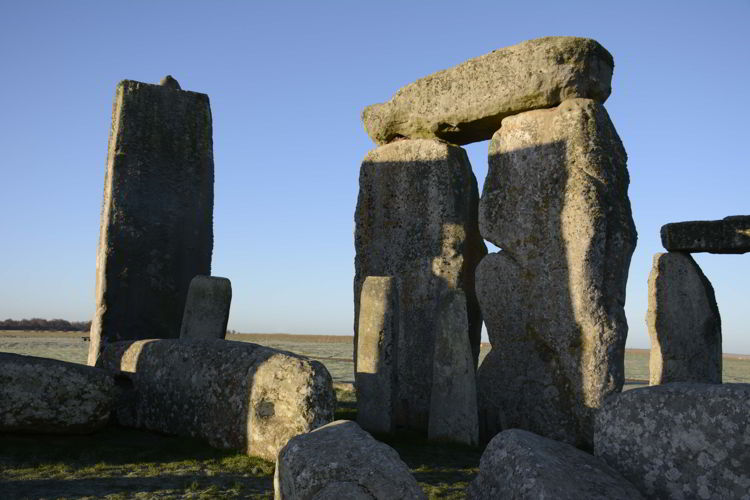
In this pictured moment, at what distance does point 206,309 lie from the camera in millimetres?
8766

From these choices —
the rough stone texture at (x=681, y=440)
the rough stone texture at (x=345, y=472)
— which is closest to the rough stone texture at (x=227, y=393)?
the rough stone texture at (x=345, y=472)

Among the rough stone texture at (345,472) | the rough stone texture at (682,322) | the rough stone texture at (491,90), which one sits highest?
the rough stone texture at (491,90)

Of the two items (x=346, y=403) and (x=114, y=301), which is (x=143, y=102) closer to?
(x=114, y=301)

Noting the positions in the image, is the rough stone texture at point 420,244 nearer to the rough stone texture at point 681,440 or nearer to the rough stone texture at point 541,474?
the rough stone texture at point 541,474

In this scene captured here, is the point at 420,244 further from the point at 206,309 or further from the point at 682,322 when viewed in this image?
the point at 682,322

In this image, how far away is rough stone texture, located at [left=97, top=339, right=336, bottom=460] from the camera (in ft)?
19.4

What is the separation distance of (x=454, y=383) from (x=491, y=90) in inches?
140

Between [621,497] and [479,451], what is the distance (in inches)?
140

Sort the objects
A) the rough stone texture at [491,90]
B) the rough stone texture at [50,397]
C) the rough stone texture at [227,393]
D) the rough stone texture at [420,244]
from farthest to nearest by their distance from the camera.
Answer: the rough stone texture at [420,244] < the rough stone texture at [491,90] < the rough stone texture at [50,397] < the rough stone texture at [227,393]

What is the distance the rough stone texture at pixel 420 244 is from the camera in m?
9.34

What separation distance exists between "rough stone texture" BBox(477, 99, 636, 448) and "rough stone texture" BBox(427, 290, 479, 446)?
3.34 feet

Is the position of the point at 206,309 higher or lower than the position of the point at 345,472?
higher

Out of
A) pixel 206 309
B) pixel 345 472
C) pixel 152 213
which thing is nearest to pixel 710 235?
pixel 206 309

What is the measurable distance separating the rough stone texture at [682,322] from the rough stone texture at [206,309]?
5299mm
